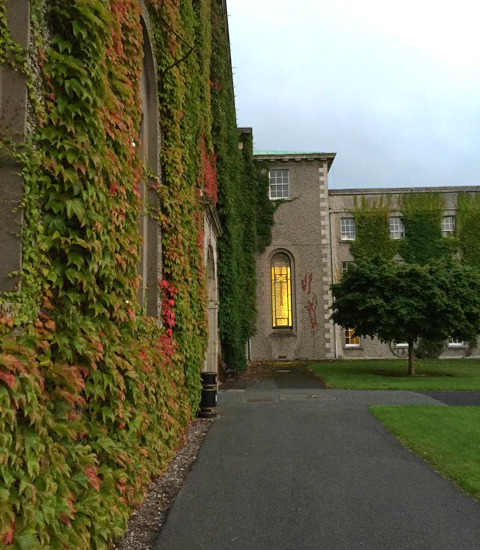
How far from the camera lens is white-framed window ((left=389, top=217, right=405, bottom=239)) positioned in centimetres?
3466

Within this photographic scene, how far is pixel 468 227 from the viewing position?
34.1m

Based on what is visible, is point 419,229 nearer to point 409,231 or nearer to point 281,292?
point 409,231

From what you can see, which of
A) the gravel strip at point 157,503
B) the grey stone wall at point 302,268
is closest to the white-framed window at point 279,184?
the grey stone wall at point 302,268

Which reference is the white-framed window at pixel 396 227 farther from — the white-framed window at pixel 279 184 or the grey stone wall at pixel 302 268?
the white-framed window at pixel 279 184

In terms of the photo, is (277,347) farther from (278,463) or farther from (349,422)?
(278,463)

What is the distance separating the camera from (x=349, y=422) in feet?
34.2

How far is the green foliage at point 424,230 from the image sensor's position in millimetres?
33844

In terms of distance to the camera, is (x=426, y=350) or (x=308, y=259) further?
(x=308, y=259)

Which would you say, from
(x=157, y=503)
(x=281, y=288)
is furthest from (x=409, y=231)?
(x=157, y=503)

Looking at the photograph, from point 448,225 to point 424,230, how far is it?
187cm

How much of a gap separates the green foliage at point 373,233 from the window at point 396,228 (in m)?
0.47

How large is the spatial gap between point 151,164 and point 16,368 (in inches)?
229

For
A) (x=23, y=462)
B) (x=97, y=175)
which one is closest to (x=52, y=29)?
(x=97, y=175)

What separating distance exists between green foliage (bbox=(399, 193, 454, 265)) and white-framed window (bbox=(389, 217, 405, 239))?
0.35 metres
